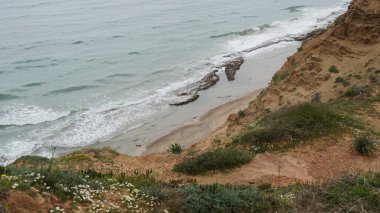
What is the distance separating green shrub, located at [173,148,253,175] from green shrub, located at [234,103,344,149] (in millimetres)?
1421

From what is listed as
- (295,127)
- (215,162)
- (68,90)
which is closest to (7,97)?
(68,90)

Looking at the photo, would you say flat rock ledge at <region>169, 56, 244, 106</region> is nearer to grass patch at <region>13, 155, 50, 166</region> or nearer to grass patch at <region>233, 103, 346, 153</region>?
grass patch at <region>233, 103, 346, 153</region>

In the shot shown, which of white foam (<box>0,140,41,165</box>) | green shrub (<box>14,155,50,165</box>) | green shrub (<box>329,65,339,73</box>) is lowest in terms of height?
white foam (<box>0,140,41,165</box>)

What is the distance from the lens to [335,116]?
577 inches

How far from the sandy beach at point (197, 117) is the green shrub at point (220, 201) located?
12209mm

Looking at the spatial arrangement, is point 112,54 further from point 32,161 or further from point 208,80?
point 32,161

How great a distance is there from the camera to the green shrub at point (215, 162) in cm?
1265

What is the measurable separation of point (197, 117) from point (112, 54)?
16721 millimetres

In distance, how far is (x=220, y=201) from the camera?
834cm

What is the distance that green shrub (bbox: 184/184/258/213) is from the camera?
27.0 feet

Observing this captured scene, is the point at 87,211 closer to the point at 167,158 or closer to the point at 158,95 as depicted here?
the point at 167,158

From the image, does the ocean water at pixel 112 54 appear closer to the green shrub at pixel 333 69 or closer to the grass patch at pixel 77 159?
the grass patch at pixel 77 159

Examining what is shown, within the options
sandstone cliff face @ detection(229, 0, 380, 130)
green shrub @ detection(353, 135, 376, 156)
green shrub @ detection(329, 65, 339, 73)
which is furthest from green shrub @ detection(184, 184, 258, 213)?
green shrub @ detection(329, 65, 339, 73)

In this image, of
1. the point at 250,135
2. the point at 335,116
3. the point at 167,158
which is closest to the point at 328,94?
the point at 335,116
